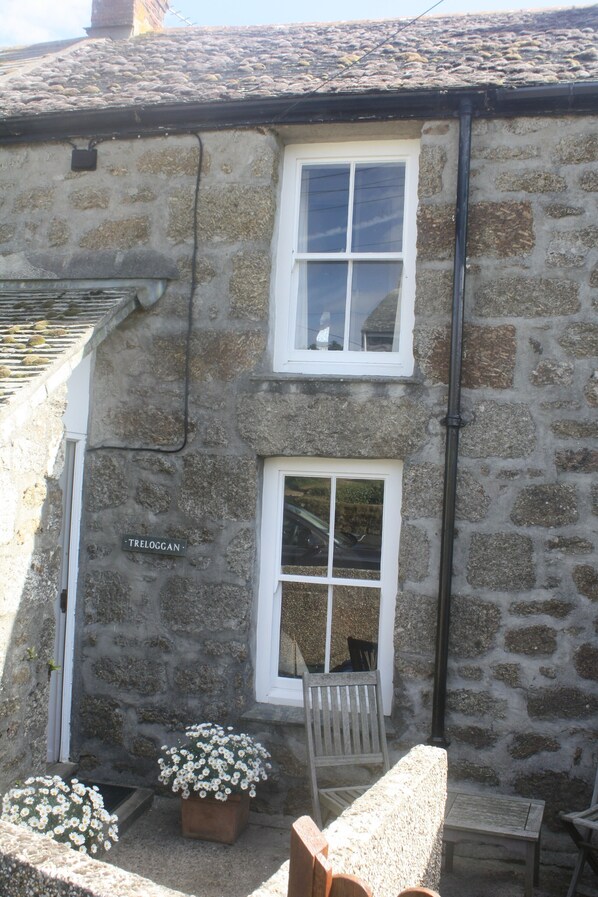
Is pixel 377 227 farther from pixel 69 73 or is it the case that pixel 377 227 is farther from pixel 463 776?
pixel 463 776

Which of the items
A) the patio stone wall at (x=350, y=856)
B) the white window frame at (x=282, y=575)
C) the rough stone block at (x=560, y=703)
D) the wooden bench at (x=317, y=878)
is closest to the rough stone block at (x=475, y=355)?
the white window frame at (x=282, y=575)

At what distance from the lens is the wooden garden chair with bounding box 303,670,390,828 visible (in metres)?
4.79

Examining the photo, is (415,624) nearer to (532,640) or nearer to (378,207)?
(532,640)

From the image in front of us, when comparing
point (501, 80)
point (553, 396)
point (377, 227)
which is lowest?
point (553, 396)

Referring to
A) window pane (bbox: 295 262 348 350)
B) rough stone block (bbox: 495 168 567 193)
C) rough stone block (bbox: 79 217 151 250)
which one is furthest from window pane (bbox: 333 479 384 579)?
rough stone block (bbox: 79 217 151 250)

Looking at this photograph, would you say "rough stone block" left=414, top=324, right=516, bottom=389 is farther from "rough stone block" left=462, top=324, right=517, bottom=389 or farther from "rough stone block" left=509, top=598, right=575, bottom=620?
"rough stone block" left=509, top=598, right=575, bottom=620

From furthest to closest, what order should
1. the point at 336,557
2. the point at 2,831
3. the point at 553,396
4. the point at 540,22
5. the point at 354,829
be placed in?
the point at 540,22 < the point at 336,557 < the point at 553,396 < the point at 2,831 < the point at 354,829

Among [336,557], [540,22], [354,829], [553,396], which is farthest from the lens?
[540,22]

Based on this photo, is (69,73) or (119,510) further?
(69,73)

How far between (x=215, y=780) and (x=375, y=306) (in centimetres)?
302

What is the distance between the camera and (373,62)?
5.88 metres

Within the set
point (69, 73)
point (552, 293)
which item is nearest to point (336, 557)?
point (552, 293)

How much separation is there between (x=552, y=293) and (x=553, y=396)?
605 millimetres

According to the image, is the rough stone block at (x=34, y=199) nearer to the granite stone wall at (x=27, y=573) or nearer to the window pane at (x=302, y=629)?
the granite stone wall at (x=27, y=573)
